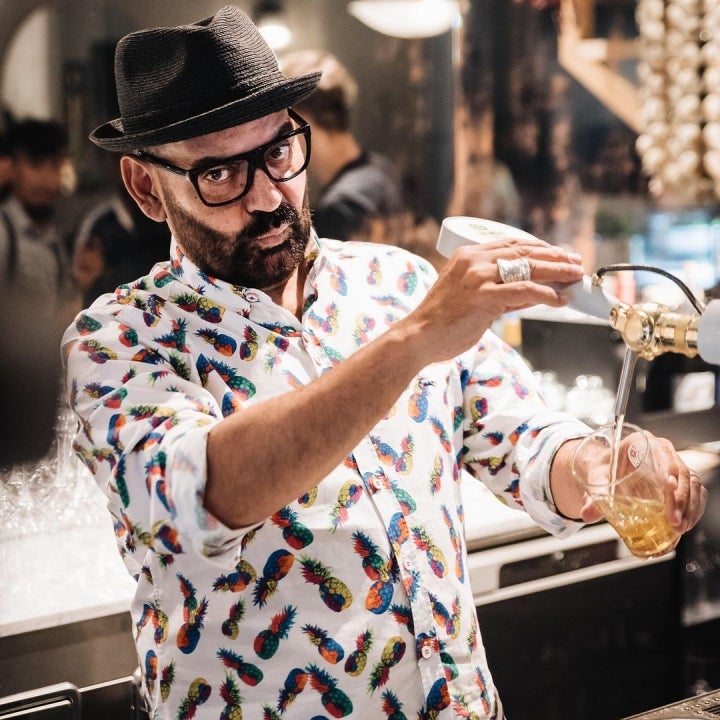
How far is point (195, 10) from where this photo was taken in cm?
244

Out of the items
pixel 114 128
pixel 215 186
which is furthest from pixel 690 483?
A: pixel 114 128

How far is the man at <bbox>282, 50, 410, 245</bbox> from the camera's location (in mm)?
2656

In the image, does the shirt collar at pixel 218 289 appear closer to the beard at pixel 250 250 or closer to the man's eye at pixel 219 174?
the beard at pixel 250 250

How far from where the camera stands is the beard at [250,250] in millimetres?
1429

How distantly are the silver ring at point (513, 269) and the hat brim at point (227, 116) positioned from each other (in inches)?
17.7

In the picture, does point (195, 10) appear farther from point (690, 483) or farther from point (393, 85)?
point (690, 483)

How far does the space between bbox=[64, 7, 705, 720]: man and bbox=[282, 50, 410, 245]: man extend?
46.3 inches

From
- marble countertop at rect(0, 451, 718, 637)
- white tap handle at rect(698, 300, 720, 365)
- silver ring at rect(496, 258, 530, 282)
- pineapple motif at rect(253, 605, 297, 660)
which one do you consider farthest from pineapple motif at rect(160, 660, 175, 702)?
white tap handle at rect(698, 300, 720, 365)

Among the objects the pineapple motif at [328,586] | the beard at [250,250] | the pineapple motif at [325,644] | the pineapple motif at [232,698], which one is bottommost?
the pineapple motif at [232,698]

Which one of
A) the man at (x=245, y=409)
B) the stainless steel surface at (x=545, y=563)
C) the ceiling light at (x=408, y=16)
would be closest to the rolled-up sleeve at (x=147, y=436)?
the man at (x=245, y=409)

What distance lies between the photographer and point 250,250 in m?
1.44

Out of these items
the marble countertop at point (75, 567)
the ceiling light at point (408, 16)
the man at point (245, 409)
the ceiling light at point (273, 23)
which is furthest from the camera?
the ceiling light at point (408, 16)

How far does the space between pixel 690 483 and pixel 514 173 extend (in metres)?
2.14

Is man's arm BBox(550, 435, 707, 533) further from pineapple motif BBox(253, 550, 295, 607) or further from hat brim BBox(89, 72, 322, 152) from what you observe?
hat brim BBox(89, 72, 322, 152)
